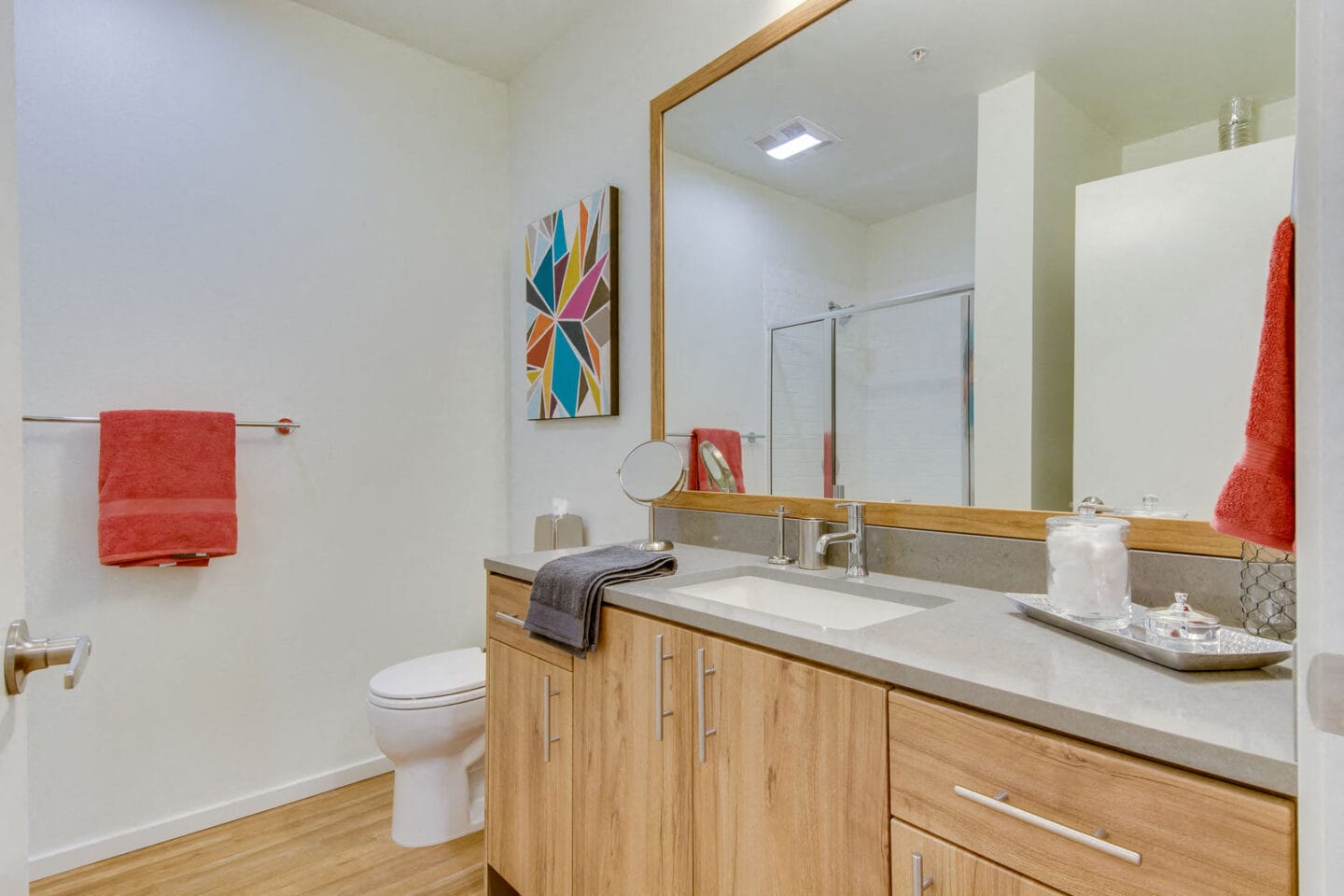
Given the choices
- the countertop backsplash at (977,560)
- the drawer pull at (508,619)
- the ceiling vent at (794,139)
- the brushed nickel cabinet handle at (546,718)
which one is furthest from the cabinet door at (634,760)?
the ceiling vent at (794,139)

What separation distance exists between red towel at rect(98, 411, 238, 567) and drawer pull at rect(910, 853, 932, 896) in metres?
2.00

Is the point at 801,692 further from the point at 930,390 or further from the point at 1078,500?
the point at 930,390

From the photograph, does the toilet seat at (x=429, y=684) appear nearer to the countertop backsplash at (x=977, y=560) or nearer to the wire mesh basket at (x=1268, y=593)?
the countertop backsplash at (x=977, y=560)

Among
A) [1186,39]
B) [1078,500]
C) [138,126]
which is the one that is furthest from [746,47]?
[138,126]

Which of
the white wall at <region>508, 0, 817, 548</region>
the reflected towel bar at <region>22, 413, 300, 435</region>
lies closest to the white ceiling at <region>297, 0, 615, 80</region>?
the white wall at <region>508, 0, 817, 548</region>

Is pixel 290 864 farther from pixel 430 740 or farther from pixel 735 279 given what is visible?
pixel 735 279

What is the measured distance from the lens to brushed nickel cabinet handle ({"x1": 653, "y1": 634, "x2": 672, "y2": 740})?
3.86ft

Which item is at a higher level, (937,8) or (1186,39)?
(937,8)

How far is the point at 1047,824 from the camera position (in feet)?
2.27

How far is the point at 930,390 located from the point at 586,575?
817 millimetres

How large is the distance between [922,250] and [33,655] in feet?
5.03

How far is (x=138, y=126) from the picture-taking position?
198cm

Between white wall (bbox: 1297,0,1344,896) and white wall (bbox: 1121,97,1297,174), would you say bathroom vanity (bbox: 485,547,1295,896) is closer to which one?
white wall (bbox: 1297,0,1344,896)

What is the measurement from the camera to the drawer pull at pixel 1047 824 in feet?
2.11
